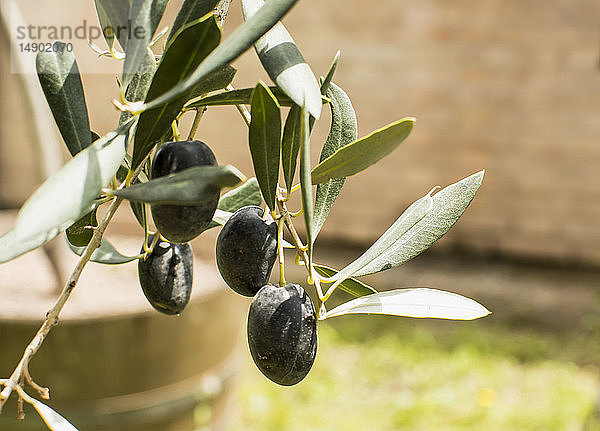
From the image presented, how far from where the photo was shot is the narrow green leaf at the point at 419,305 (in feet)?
1.02

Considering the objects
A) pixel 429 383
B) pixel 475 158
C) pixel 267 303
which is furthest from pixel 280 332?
pixel 475 158

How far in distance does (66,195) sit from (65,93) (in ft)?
0.37

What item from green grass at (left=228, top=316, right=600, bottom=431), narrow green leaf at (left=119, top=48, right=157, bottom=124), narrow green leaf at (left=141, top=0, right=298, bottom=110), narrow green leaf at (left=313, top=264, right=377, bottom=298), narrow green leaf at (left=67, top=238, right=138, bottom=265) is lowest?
green grass at (left=228, top=316, right=600, bottom=431)

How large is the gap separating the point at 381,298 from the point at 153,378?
1145 mm

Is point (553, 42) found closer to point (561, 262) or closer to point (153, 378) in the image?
point (561, 262)

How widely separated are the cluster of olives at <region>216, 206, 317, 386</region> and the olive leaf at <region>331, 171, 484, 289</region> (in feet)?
0.11

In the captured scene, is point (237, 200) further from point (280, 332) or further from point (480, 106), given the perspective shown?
point (480, 106)

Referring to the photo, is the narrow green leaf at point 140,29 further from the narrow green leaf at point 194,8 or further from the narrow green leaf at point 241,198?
the narrow green leaf at point 241,198

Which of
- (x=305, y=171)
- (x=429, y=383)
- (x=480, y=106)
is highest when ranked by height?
Result: (x=305, y=171)

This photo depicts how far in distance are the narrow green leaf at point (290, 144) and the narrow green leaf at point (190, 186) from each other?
0.08 m

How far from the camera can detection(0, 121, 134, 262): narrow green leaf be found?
21 cm

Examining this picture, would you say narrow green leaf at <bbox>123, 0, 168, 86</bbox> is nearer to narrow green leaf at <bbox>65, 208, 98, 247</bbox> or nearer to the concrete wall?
narrow green leaf at <bbox>65, 208, 98, 247</bbox>

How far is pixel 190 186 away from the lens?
240mm

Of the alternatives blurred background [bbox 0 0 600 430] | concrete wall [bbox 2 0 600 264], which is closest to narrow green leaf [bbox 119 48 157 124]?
blurred background [bbox 0 0 600 430]
